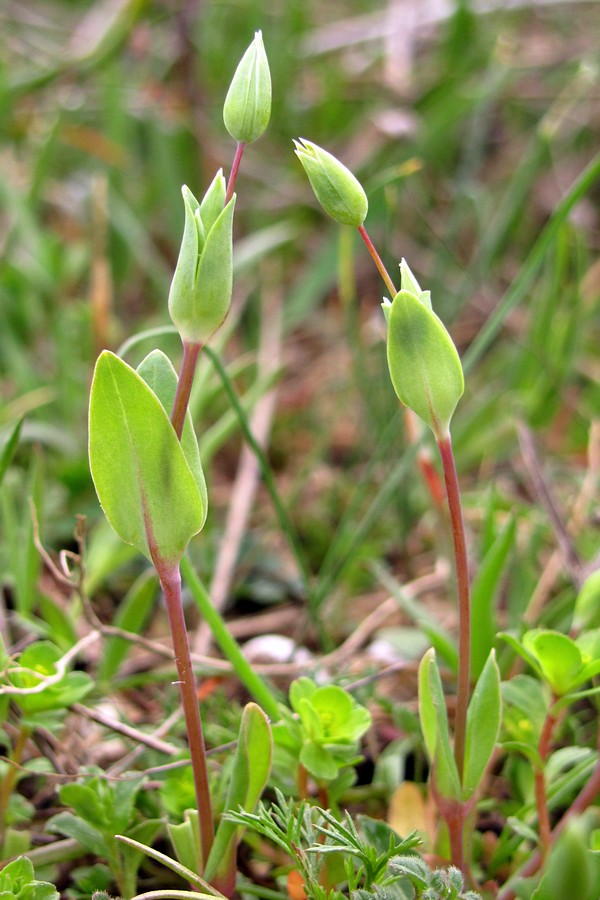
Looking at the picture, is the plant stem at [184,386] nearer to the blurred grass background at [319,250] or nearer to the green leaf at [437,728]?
the green leaf at [437,728]

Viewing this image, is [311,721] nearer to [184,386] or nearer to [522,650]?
[522,650]

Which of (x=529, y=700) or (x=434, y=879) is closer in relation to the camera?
(x=434, y=879)

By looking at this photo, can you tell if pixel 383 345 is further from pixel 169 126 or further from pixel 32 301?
pixel 169 126

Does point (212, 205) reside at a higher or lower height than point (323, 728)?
higher

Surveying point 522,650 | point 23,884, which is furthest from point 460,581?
point 23,884

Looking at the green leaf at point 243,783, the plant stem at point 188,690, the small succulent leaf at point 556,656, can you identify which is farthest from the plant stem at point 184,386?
the small succulent leaf at point 556,656

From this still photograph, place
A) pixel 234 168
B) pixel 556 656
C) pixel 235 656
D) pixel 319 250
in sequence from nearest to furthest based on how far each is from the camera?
pixel 234 168, pixel 556 656, pixel 235 656, pixel 319 250
